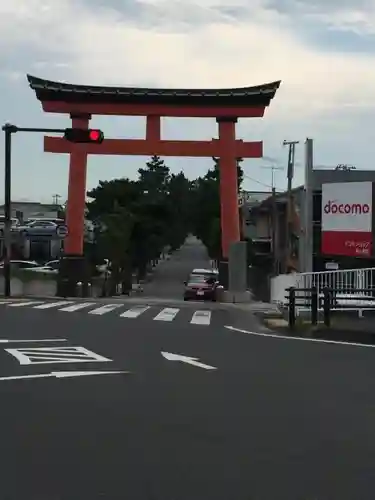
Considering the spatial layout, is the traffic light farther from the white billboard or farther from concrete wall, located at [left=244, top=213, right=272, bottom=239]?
concrete wall, located at [left=244, top=213, right=272, bottom=239]

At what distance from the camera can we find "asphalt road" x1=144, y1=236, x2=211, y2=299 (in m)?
64.9

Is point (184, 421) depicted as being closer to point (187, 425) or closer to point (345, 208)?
point (187, 425)

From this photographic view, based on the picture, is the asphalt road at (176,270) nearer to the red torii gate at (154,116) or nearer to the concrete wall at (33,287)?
the red torii gate at (154,116)

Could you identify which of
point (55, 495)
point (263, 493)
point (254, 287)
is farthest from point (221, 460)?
point (254, 287)

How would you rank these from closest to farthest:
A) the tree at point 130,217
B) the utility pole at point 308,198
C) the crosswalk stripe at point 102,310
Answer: the crosswalk stripe at point 102,310 < the utility pole at point 308,198 < the tree at point 130,217

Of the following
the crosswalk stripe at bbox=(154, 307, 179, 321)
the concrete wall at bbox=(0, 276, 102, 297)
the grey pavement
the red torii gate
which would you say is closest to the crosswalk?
the crosswalk stripe at bbox=(154, 307, 179, 321)

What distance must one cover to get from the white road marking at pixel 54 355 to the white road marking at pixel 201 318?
8306 millimetres

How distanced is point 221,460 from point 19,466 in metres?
1.61

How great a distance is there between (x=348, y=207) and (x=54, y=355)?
89.6 ft

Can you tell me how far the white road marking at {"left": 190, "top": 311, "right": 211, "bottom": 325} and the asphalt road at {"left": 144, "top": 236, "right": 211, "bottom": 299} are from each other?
2656cm

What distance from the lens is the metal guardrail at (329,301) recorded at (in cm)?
2002

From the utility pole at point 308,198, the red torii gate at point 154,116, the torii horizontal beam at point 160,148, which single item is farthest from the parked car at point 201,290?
the utility pole at point 308,198

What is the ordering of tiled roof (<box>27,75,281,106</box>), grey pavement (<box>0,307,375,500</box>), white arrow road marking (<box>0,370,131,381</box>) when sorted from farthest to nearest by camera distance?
tiled roof (<box>27,75,281,106</box>), white arrow road marking (<box>0,370,131,381</box>), grey pavement (<box>0,307,375,500</box>)

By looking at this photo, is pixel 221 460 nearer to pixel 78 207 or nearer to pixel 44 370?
pixel 44 370
